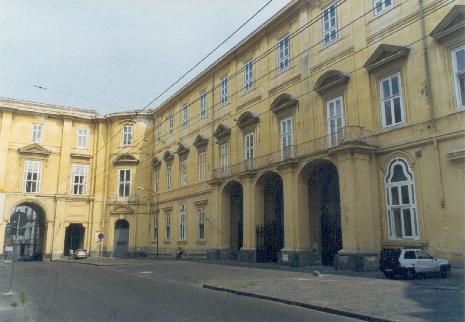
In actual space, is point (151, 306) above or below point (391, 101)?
below

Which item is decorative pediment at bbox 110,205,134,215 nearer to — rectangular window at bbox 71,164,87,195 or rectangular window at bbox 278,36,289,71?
rectangular window at bbox 71,164,87,195

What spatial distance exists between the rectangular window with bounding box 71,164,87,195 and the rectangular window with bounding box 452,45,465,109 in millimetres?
39682

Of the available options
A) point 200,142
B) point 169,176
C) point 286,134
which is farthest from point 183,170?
point 286,134

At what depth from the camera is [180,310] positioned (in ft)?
35.5

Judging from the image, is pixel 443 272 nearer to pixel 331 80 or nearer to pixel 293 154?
pixel 293 154

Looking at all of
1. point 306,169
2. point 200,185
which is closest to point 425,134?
point 306,169

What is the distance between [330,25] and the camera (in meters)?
25.5

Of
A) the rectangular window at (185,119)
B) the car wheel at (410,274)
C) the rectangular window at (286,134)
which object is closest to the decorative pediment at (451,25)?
the car wheel at (410,274)

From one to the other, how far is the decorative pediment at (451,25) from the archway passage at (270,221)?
43.6 feet

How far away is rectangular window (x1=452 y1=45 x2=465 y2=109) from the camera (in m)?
18.3

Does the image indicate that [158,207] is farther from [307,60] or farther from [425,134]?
[425,134]

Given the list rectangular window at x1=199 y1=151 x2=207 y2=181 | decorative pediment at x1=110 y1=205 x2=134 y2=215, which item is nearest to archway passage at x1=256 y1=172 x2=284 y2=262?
rectangular window at x1=199 y1=151 x2=207 y2=181

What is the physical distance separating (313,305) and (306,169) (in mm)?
14498

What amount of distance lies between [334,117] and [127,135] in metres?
30.6
